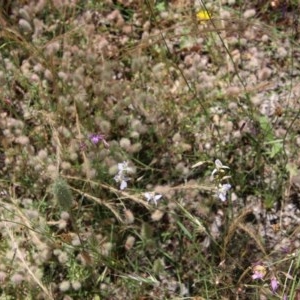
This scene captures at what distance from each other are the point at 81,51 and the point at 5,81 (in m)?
0.36

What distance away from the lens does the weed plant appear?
7.11 feet

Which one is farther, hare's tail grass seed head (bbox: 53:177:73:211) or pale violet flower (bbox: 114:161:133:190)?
pale violet flower (bbox: 114:161:133:190)

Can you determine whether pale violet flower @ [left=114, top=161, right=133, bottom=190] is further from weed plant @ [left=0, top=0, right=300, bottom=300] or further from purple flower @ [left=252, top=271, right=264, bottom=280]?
purple flower @ [left=252, top=271, right=264, bottom=280]

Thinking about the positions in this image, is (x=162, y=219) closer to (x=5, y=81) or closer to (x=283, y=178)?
(x=283, y=178)

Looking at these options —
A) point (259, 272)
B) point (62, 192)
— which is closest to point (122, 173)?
point (62, 192)

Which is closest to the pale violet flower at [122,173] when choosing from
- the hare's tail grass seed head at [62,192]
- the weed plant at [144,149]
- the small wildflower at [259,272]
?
the weed plant at [144,149]

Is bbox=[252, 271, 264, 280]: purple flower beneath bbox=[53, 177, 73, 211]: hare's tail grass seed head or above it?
beneath

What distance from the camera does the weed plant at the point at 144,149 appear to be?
217cm

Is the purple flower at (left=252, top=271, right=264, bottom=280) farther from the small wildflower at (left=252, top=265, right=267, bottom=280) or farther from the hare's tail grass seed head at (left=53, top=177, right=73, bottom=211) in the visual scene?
the hare's tail grass seed head at (left=53, top=177, right=73, bottom=211)

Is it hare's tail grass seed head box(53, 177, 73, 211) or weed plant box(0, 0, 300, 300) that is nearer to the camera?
hare's tail grass seed head box(53, 177, 73, 211)

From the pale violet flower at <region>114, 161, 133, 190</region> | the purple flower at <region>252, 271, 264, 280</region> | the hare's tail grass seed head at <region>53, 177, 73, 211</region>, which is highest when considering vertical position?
the hare's tail grass seed head at <region>53, 177, 73, 211</region>

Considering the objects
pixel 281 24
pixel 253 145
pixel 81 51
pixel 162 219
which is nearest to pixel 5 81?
pixel 81 51

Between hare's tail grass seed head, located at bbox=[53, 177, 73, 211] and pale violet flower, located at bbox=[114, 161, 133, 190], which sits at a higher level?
hare's tail grass seed head, located at bbox=[53, 177, 73, 211]

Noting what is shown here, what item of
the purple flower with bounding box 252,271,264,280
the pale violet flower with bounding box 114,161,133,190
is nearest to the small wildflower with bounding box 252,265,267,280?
the purple flower with bounding box 252,271,264,280
